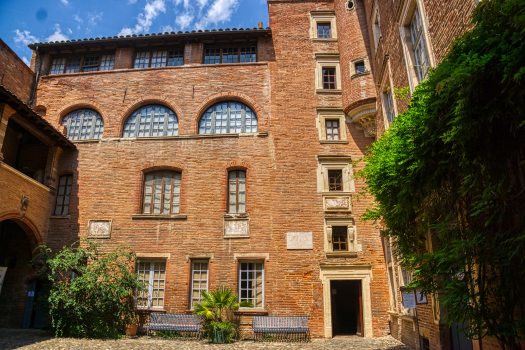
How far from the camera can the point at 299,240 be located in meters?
13.6

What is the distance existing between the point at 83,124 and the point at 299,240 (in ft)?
34.2

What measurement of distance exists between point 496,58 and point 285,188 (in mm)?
10591

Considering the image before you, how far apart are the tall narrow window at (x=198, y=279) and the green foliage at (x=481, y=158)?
9.25 m

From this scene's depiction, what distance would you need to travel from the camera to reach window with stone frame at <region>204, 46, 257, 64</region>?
16.8 metres

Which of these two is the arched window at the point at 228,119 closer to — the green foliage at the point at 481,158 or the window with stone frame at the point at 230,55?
the window with stone frame at the point at 230,55

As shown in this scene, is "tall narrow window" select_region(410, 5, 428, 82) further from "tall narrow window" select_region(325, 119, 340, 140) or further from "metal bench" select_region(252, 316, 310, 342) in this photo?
"metal bench" select_region(252, 316, 310, 342)

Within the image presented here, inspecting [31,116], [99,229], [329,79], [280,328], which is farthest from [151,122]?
[280,328]

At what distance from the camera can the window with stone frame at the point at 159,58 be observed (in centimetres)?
1684

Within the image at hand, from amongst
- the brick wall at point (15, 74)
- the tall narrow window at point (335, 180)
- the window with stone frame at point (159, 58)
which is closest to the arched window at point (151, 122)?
the window with stone frame at point (159, 58)

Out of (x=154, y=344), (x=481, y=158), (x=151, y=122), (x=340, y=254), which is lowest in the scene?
(x=154, y=344)

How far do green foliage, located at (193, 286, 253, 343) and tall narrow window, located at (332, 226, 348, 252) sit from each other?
3.80 metres

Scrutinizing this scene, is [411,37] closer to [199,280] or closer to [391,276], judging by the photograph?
[391,276]

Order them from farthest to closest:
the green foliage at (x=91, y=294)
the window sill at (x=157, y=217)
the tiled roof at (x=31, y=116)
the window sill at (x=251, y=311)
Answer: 1. the window sill at (x=157, y=217)
2. the window sill at (x=251, y=311)
3. the green foliage at (x=91, y=294)
4. the tiled roof at (x=31, y=116)

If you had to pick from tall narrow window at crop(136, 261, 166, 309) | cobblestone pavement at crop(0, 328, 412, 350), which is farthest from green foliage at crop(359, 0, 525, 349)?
tall narrow window at crop(136, 261, 166, 309)
